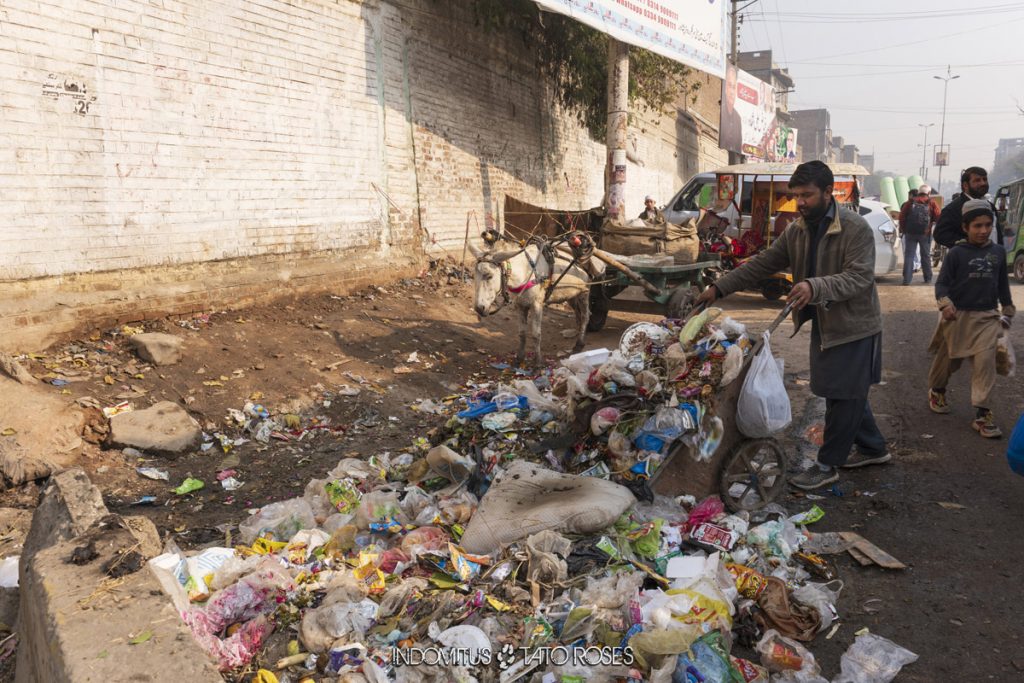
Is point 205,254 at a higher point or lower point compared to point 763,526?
higher

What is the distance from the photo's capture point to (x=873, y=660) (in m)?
2.83

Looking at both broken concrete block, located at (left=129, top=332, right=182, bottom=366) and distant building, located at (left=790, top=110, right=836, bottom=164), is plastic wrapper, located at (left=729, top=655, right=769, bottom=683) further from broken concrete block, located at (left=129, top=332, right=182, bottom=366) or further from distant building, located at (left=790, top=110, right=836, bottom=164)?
distant building, located at (left=790, top=110, right=836, bottom=164)

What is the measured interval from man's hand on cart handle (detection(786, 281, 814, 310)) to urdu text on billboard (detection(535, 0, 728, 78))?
8045mm

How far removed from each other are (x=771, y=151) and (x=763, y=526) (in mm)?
33033

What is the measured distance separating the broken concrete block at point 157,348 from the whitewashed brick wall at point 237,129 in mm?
827

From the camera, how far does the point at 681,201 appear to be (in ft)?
45.6

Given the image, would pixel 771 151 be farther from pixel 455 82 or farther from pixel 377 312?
pixel 377 312

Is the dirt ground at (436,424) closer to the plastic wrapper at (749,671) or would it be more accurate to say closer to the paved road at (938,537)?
the paved road at (938,537)

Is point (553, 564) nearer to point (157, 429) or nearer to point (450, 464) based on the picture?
point (450, 464)

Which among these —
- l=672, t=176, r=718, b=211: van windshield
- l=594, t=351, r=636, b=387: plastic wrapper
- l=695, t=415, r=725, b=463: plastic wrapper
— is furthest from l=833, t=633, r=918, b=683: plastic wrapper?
l=672, t=176, r=718, b=211: van windshield

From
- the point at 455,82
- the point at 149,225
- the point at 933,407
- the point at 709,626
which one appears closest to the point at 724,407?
the point at 709,626

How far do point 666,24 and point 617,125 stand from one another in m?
2.53

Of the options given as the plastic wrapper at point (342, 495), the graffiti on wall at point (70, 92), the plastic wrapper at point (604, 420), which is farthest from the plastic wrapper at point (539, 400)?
the graffiti on wall at point (70, 92)

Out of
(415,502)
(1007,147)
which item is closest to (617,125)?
(415,502)
